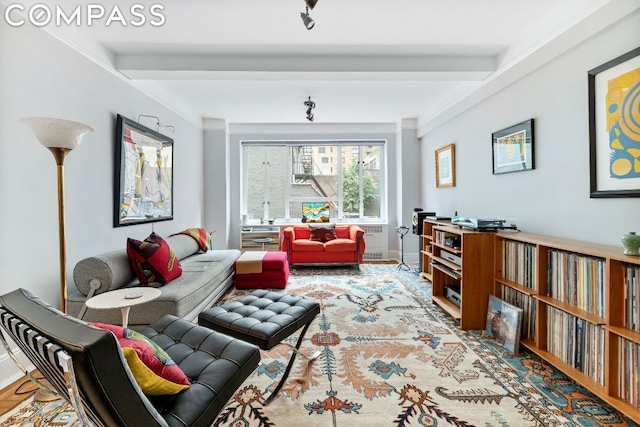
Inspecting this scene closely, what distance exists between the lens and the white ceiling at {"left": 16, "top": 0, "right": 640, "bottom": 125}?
2.35m

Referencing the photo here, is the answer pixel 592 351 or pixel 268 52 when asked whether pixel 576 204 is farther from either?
pixel 268 52

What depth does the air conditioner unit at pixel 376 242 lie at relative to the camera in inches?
234

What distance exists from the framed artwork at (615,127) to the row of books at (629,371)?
0.92 m

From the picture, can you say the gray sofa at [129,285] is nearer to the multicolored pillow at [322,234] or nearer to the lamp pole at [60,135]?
the lamp pole at [60,135]

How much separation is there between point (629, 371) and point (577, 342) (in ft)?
1.05

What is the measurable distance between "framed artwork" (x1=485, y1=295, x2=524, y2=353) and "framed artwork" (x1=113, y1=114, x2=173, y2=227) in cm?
370

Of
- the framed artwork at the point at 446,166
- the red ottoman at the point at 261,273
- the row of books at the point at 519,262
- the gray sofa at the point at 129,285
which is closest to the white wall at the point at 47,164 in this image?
the gray sofa at the point at 129,285

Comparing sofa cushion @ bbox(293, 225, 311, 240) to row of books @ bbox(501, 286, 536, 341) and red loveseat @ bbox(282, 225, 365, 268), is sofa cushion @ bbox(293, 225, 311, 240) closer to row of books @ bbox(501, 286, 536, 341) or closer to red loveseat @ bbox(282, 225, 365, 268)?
red loveseat @ bbox(282, 225, 365, 268)

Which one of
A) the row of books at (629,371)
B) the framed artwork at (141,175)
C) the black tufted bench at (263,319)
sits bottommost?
the row of books at (629,371)

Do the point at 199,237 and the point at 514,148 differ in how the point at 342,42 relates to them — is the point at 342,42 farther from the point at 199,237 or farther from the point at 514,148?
the point at 199,237

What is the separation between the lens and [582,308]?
189 cm

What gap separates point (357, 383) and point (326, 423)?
0.41 metres

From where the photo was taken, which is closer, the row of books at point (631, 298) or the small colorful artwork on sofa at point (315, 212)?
the row of books at point (631, 298)

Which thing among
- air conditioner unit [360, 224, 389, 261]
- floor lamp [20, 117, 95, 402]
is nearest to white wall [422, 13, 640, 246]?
air conditioner unit [360, 224, 389, 261]
